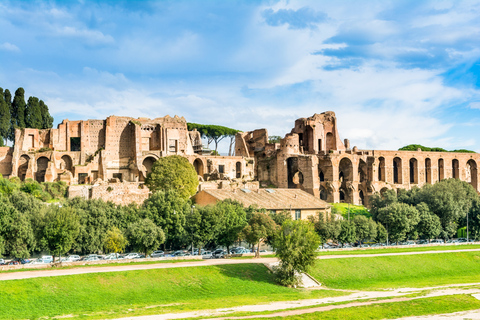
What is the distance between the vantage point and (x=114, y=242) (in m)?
38.0

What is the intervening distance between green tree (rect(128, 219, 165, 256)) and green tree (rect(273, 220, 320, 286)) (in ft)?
31.1

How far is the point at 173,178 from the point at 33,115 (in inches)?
1088

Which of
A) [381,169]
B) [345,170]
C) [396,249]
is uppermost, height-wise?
[381,169]

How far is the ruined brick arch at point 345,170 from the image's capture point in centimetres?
7750

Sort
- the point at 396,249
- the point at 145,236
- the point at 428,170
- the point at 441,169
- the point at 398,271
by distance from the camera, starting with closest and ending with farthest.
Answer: the point at 145,236
the point at 398,271
the point at 396,249
the point at 428,170
the point at 441,169

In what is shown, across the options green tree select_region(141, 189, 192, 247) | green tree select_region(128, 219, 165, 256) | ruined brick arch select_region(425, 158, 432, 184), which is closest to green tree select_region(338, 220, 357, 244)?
green tree select_region(141, 189, 192, 247)

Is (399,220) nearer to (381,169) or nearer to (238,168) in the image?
(238,168)

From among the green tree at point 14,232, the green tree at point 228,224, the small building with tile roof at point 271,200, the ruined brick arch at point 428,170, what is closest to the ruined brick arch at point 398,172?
the ruined brick arch at point 428,170

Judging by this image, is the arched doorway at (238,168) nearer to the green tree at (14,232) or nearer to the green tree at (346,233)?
the green tree at (346,233)

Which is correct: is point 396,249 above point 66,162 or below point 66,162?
below

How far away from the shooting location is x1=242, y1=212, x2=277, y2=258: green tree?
132ft

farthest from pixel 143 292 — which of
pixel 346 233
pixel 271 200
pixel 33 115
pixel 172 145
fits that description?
pixel 33 115

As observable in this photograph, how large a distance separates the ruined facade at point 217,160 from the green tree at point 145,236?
14.2 metres

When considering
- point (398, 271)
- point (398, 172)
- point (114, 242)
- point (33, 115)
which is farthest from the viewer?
point (398, 172)
